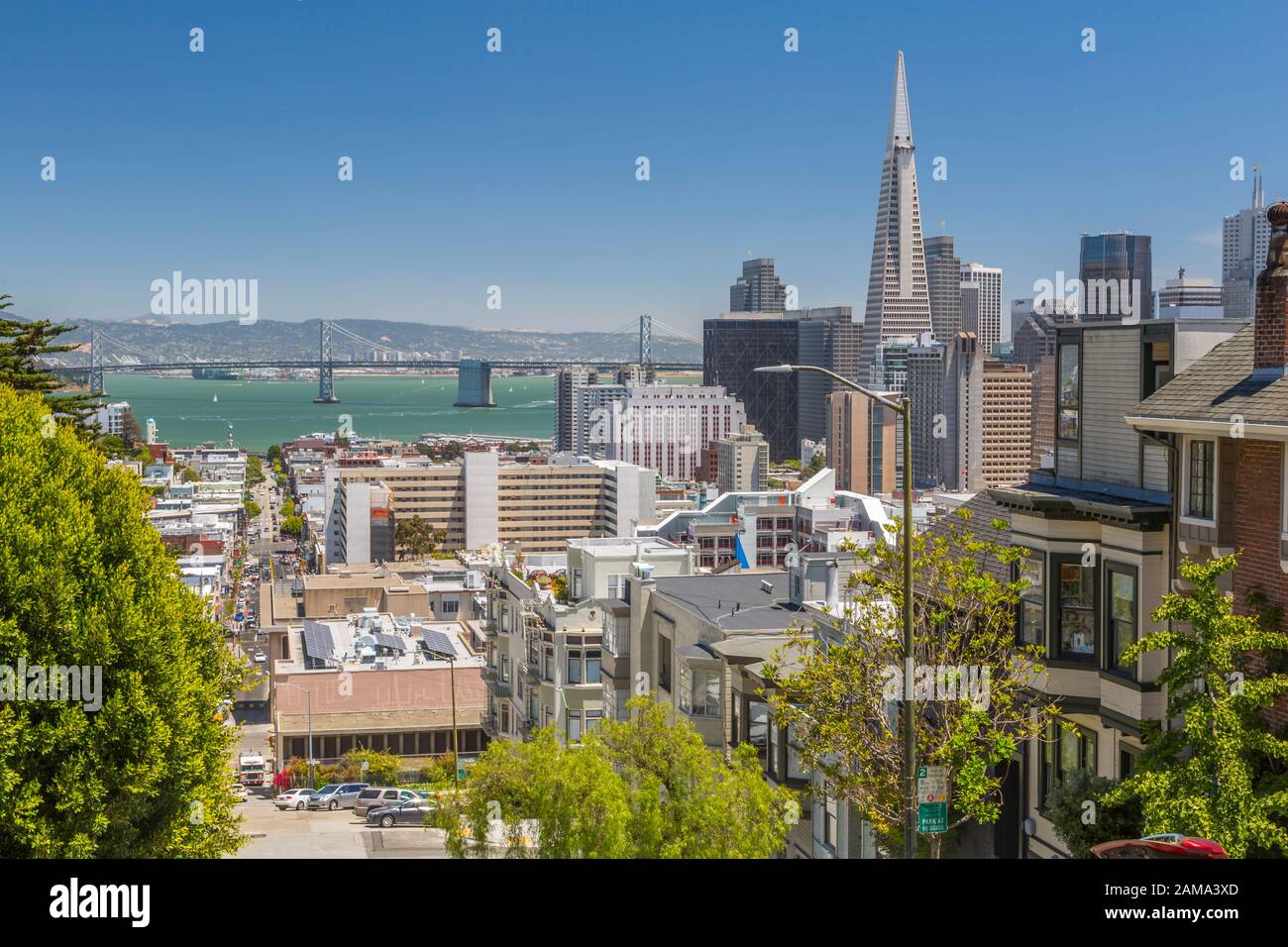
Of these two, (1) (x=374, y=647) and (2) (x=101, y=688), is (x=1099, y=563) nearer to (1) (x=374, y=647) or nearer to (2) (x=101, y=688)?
(2) (x=101, y=688)

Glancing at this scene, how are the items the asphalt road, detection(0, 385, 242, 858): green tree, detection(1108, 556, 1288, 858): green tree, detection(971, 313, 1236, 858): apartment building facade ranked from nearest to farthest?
detection(1108, 556, 1288, 858): green tree < detection(971, 313, 1236, 858): apartment building facade < detection(0, 385, 242, 858): green tree < the asphalt road

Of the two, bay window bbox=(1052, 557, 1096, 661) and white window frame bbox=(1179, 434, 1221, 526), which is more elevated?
white window frame bbox=(1179, 434, 1221, 526)

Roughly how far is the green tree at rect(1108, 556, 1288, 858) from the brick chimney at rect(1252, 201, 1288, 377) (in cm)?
205

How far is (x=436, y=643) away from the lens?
74875 mm

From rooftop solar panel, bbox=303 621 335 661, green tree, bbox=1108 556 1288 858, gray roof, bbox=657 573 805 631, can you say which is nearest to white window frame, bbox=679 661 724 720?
gray roof, bbox=657 573 805 631

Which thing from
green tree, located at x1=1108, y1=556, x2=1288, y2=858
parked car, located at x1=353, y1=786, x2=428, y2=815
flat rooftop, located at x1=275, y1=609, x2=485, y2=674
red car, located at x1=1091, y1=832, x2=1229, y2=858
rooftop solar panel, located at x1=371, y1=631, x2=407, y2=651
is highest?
green tree, located at x1=1108, y1=556, x2=1288, y2=858

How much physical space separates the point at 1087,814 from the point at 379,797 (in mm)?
32115

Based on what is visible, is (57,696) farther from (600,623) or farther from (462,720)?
(462,720)

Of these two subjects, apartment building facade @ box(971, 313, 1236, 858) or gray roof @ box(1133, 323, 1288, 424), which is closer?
gray roof @ box(1133, 323, 1288, 424)

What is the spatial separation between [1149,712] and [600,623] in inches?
824

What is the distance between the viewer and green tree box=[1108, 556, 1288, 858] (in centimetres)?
999

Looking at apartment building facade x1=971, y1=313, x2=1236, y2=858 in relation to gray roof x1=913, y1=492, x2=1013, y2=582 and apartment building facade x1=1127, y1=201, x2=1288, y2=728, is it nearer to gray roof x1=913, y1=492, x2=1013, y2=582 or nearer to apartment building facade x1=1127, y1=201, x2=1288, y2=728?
gray roof x1=913, y1=492, x2=1013, y2=582

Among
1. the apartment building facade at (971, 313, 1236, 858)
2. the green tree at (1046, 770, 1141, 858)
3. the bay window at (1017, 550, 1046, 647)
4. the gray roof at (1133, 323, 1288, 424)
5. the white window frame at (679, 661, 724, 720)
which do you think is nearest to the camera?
the gray roof at (1133, 323, 1288, 424)
